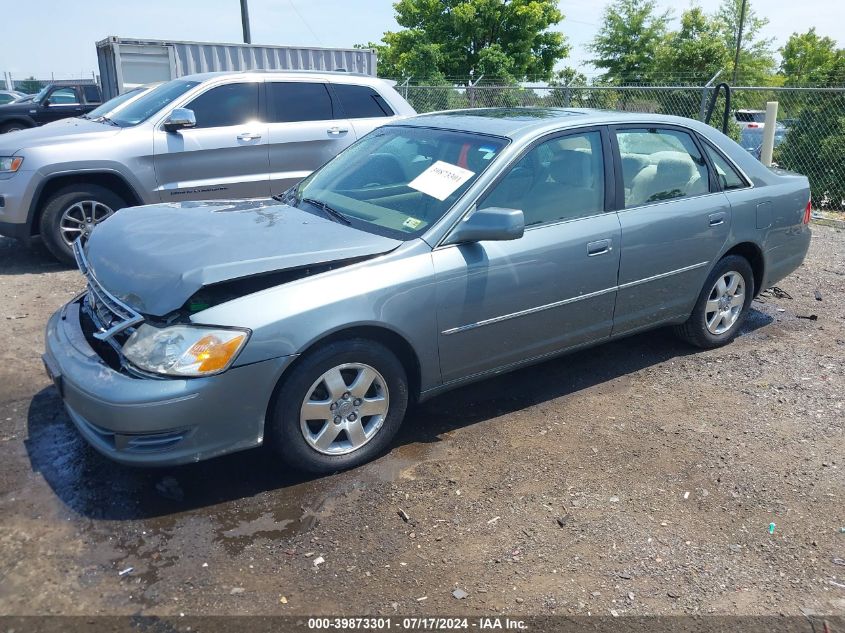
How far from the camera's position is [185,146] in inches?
283

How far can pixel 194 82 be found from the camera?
7422 mm

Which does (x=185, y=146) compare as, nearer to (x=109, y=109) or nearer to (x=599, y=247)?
(x=109, y=109)

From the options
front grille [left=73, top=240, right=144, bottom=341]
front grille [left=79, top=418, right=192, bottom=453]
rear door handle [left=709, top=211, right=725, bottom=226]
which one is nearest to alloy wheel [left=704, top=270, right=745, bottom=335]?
rear door handle [left=709, top=211, right=725, bottom=226]

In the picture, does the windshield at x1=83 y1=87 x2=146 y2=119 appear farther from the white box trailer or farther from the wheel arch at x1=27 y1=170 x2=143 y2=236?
the white box trailer

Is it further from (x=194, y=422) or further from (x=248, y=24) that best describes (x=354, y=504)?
(x=248, y=24)

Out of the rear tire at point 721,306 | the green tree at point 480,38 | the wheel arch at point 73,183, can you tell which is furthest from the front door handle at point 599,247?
the green tree at point 480,38

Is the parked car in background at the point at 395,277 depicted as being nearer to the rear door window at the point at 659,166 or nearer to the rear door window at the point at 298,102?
the rear door window at the point at 659,166

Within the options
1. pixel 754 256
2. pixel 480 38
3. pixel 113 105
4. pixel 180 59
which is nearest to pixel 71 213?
pixel 113 105

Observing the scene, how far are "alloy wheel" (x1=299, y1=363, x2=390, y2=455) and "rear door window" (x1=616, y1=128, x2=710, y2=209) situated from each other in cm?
203

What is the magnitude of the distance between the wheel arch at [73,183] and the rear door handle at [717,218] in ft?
17.4

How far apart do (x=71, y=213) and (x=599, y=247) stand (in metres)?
5.24

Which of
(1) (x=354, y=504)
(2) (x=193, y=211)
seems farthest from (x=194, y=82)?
(1) (x=354, y=504)

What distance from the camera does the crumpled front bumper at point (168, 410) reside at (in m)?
3.03

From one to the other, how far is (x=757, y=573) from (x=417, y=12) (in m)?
38.4
